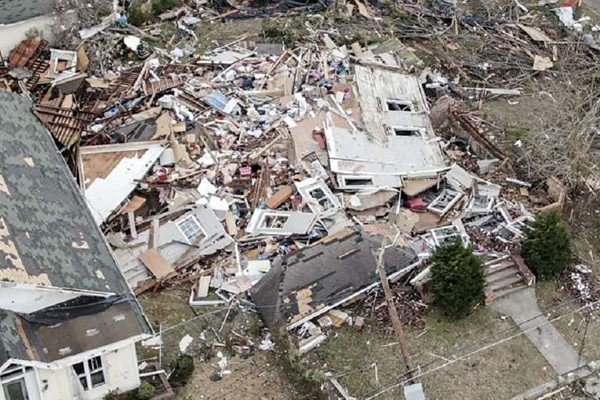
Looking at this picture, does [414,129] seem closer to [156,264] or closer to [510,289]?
[510,289]

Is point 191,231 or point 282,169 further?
point 282,169

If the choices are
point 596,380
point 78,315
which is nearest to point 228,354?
point 78,315

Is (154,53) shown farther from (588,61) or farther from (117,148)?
(588,61)

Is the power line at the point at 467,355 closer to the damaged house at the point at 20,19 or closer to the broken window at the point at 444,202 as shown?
the broken window at the point at 444,202

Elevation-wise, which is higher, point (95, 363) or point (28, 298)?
point (28, 298)

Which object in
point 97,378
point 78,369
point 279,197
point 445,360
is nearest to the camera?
point 78,369

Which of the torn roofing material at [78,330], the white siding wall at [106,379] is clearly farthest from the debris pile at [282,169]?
the torn roofing material at [78,330]

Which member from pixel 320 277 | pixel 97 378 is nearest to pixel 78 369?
pixel 97 378

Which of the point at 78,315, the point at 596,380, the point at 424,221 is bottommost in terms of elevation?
the point at 596,380
